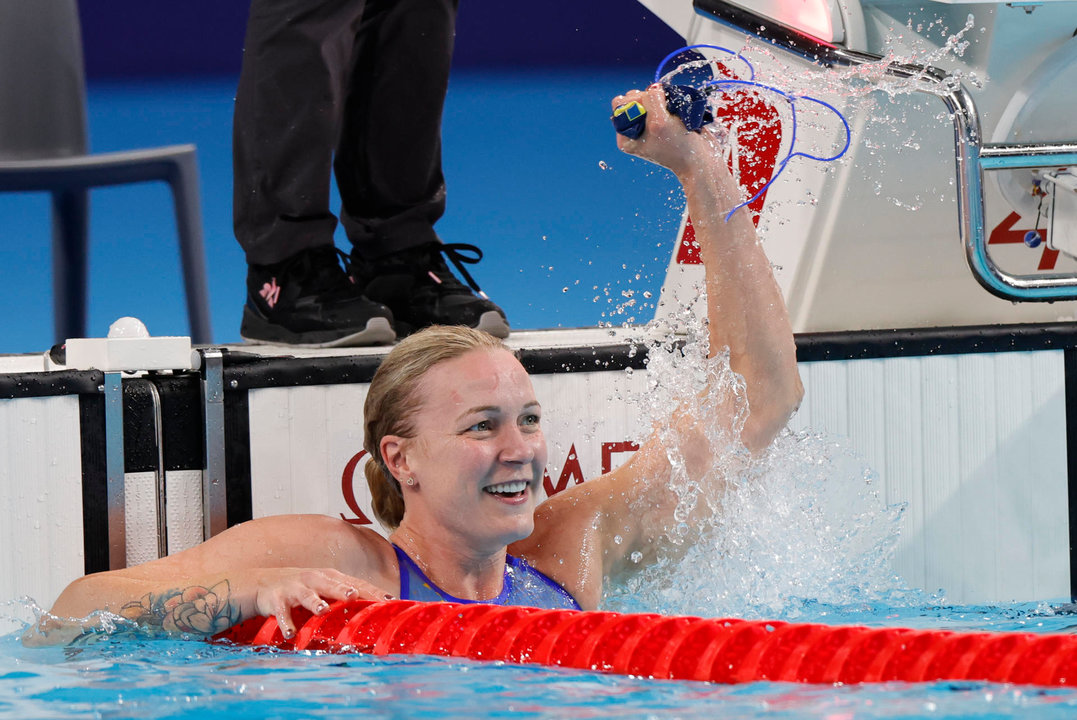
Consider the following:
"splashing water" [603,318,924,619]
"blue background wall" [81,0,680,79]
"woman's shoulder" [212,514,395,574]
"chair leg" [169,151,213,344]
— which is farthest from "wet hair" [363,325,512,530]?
"blue background wall" [81,0,680,79]

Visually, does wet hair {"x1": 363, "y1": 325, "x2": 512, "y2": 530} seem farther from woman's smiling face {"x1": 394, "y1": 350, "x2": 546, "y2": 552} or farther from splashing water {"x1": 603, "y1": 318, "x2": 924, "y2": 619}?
splashing water {"x1": 603, "y1": 318, "x2": 924, "y2": 619}

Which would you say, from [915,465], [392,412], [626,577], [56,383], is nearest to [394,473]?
[392,412]

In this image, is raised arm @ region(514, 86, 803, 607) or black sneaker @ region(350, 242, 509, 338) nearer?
raised arm @ region(514, 86, 803, 607)

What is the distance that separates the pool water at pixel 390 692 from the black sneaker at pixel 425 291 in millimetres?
825

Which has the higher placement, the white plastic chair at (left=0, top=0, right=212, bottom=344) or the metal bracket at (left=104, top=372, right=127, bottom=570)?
the white plastic chair at (left=0, top=0, right=212, bottom=344)

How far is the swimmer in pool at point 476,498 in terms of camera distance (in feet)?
5.47

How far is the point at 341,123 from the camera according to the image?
2473 millimetres

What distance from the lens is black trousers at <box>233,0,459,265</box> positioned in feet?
7.35

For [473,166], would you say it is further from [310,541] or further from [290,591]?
[290,591]

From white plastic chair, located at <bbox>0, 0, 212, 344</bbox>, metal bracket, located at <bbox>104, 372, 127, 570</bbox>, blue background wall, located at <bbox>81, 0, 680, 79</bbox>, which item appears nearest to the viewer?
metal bracket, located at <bbox>104, 372, 127, 570</bbox>

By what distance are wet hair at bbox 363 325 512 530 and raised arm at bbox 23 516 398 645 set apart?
14 centimetres

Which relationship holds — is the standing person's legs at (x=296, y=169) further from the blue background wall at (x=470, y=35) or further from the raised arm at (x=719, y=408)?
the blue background wall at (x=470, y=35)

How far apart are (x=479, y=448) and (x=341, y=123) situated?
931mm

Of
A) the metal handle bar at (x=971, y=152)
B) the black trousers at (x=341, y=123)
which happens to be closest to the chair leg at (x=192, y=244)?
the black trousers at (x=341, y=123)
